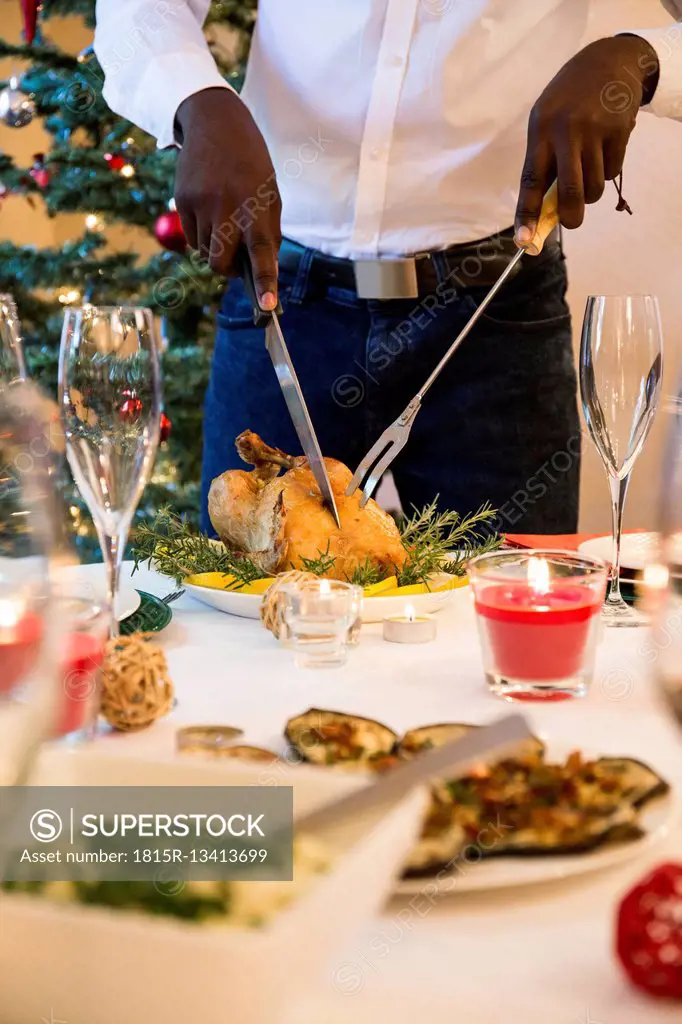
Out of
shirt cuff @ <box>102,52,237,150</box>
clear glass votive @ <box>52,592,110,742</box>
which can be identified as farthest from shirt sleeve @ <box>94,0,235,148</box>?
clear glass votive @ <box>52,592,110,742</box>

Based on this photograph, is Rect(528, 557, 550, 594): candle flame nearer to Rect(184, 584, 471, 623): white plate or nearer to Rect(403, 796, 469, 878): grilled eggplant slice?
Rect(184, 584, 471, 623): white plate

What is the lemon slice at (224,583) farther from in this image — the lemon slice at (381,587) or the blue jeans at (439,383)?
the blue jeans at (439,383)

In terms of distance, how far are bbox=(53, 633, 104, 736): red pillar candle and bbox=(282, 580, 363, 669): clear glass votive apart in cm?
26

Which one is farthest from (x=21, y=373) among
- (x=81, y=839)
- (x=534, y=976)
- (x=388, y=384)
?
(x=534, y=976)

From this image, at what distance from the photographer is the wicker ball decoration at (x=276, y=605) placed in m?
0.88

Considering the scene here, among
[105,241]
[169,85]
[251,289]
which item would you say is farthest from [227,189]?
[105,241]

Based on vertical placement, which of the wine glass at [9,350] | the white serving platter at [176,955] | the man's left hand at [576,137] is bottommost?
the white serving platter at [176,955]

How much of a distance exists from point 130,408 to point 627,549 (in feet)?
1.85

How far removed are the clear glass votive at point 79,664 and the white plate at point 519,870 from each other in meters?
0.16

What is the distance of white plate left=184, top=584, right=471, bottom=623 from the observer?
3.18 ft

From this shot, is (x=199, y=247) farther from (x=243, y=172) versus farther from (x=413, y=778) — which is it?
(x=413, y=778)

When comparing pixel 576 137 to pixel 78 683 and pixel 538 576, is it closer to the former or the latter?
pixel 538 576

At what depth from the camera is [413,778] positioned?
0.49 meters

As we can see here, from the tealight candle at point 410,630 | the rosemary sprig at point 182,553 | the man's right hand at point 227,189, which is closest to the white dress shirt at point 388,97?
the man's right hand at point 227,189
